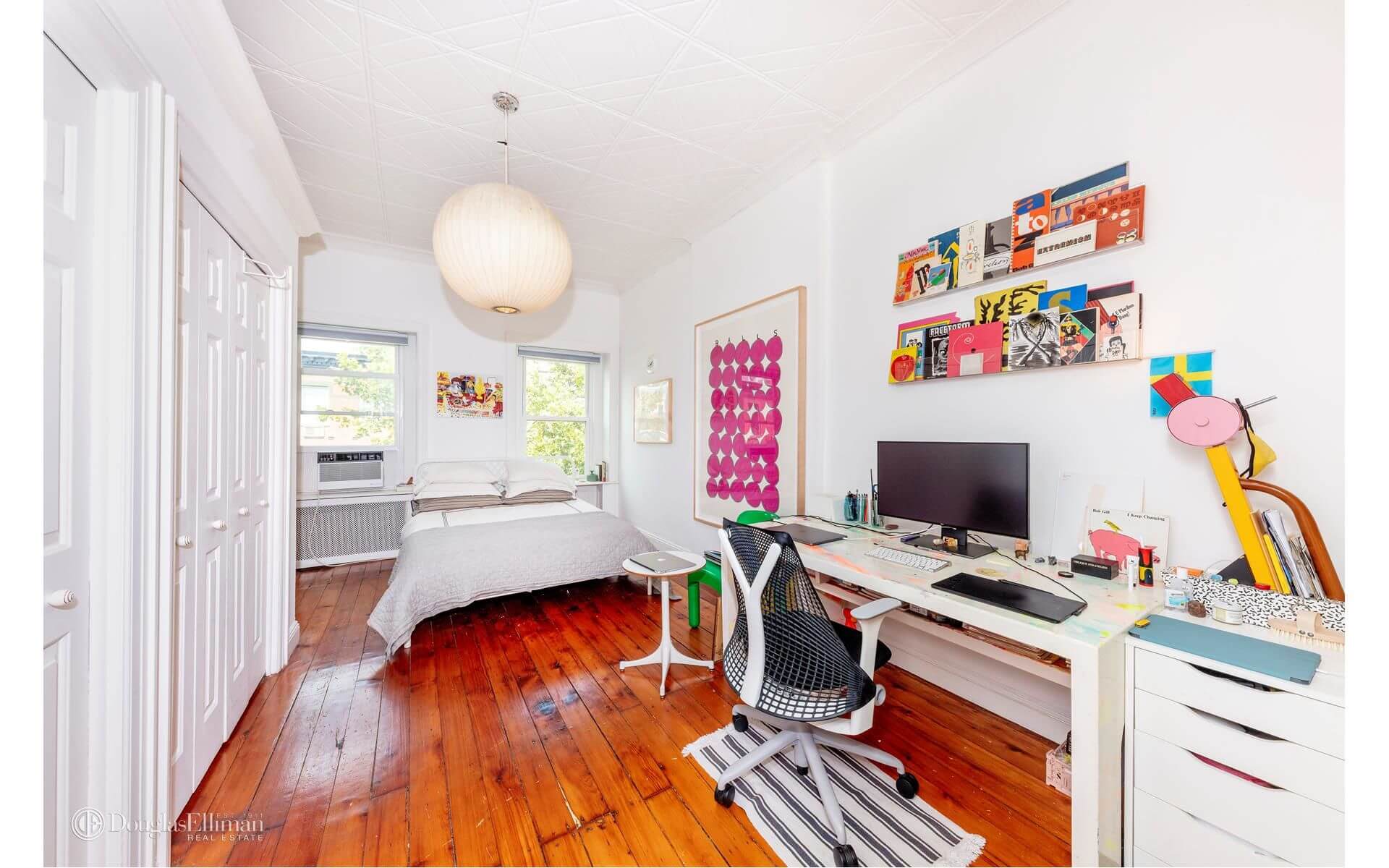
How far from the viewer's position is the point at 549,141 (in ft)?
8.83

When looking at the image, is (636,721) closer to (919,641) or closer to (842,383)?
(919,641)

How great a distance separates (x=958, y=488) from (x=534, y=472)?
362cm

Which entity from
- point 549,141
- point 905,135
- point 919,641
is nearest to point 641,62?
point 549,141

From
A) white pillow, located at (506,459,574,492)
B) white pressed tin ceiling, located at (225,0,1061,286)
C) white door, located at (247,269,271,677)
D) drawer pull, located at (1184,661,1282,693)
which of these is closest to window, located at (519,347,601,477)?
white pillow, located at (506,459,574,492)

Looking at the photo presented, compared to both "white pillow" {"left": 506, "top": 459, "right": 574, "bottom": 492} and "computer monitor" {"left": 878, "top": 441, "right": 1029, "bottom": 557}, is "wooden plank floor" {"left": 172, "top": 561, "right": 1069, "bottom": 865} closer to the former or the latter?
"computer monitor" {"left": 878, "top": 441, "right": 1029, "bottom": 557}

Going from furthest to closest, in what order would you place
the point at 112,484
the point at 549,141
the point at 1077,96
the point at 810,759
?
the point at 549,141 < the point at 1077,96 < the point at 810,759 < the point at 112,484

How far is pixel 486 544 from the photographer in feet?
10.2

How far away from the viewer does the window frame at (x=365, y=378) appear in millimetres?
4098

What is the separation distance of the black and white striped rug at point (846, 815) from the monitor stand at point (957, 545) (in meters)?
0.89

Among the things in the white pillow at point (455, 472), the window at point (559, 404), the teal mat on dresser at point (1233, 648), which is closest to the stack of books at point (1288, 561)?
the teal mat on dresser at point (1233, 648)

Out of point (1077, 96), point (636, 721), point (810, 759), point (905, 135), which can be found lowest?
point (636, 721)

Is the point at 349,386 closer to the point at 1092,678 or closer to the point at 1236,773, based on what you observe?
the point at 1092,678

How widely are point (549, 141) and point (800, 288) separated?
1.68 metres

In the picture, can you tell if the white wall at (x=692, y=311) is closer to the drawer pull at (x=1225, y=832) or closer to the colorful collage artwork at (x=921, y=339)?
the colorful collage artwork at (x=921, y=339)
